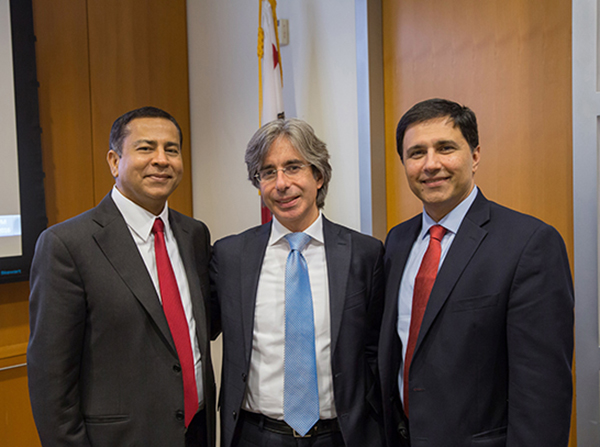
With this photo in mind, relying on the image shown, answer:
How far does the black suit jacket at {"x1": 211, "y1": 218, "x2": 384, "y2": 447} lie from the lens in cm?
150

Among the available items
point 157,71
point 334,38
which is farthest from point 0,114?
point 334,38

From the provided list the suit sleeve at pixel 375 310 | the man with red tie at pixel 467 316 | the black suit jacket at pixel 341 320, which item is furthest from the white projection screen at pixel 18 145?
the man with red tie at pixel 467 316

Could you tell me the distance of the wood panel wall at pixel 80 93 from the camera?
2.56 m

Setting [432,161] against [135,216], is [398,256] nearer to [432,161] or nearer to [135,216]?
[432,161]

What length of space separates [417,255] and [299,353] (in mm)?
509

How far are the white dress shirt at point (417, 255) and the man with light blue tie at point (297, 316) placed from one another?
152 millimetres

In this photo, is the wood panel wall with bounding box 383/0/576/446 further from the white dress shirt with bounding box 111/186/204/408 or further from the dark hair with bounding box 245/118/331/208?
the white dress shirt with bounding box 111/186/204/408

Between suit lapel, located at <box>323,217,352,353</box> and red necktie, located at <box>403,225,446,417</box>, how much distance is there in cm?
25

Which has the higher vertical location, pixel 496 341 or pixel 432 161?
pixel 432 161

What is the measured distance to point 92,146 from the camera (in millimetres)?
2871

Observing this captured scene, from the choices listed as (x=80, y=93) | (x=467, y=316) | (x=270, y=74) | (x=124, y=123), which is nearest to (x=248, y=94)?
(x=270, y=74)

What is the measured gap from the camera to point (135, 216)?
5.14 feet

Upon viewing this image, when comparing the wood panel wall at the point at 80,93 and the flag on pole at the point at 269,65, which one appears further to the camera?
the flag on pole at the point at 269,65

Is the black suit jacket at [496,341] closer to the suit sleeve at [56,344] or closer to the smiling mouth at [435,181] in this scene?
the smiling mouth at [435,181]
